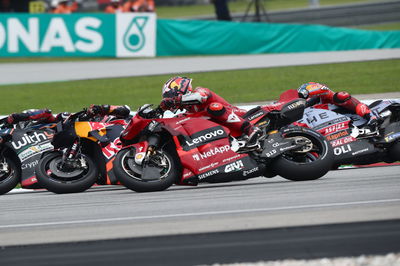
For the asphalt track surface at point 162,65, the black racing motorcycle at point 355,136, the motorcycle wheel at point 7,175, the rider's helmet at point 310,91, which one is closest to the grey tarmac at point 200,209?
the motorcycle wheel at point 7,175

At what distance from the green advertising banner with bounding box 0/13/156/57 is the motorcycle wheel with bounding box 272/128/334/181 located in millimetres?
17627

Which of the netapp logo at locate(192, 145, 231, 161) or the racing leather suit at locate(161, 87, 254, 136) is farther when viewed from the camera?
the racing leather suit at locate(161, 87, 254, 136)

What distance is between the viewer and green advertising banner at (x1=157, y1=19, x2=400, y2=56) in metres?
26.5

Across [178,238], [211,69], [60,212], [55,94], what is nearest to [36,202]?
[60,212]

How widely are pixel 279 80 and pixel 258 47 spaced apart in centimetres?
670

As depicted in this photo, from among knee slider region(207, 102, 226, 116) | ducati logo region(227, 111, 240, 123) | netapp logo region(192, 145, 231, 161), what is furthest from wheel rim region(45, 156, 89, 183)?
ducati logo region(227, 111, 240, 123)

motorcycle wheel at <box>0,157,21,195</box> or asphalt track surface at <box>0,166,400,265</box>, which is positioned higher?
asphalt track surface at <box>0,166,400,265</box>

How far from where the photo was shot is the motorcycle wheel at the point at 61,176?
9617 millimetres

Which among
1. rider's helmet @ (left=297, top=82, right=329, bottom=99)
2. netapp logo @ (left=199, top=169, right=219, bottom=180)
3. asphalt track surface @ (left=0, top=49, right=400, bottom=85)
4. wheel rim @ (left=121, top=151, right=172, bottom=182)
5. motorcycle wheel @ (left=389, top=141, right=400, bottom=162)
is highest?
rider's helmet @ (left=297, top=82, right=329, bottom=99)

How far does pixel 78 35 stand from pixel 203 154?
62.2 ft

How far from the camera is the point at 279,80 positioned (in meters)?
21.0

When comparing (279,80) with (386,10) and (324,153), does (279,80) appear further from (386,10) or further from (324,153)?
(386,10)

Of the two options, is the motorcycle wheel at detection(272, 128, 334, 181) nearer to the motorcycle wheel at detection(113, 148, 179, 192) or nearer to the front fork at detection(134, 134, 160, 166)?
the motorcycle wheel at detection(113, 148, 179, 192)

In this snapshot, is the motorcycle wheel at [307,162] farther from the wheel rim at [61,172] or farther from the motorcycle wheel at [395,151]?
the wheel rim at [61,172]
